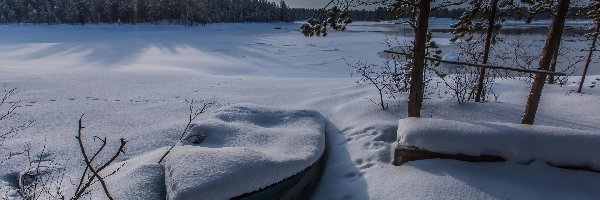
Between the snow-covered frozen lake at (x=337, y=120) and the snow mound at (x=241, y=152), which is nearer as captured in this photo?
the snow mound at (x=241, y=152)

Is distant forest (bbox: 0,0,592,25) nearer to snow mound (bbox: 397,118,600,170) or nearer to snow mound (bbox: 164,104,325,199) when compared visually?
snow mound (bbox: 164,104,325,199)

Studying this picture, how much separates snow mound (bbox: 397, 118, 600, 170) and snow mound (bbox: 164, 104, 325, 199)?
5.52 ft

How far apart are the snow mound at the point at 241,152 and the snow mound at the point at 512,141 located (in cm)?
168

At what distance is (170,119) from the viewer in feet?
26.9

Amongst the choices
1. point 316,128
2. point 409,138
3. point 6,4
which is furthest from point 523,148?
point 6,4

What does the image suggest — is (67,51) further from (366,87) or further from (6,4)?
(6,4)

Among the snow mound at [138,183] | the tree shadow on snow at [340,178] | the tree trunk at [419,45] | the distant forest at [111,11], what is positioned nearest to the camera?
the snow mound at [138,183]

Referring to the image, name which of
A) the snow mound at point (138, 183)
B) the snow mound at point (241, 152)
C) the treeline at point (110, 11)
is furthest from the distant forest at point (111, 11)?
the snow mound at point (138, 183)

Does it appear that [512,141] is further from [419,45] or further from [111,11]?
[111,11]

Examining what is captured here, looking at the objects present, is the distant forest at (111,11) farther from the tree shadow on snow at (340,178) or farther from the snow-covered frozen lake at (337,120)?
the tree shadow on snow at (340,178)

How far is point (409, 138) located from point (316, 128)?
2134 millimetres

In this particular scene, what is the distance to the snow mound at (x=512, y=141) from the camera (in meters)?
4.38

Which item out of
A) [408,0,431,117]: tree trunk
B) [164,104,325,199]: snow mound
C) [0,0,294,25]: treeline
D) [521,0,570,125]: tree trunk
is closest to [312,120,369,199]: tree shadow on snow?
[164,104,325,199]: snow mound

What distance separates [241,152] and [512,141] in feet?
11.3
